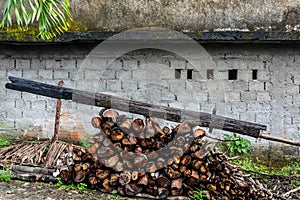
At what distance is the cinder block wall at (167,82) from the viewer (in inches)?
244

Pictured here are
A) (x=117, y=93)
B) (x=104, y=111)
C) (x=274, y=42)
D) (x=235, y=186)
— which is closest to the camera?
(x=235, y=186)

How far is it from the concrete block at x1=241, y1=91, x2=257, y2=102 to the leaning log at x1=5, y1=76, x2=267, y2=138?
5.44 ft

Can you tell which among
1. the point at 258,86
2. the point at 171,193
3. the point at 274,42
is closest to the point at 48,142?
the point at 171,193

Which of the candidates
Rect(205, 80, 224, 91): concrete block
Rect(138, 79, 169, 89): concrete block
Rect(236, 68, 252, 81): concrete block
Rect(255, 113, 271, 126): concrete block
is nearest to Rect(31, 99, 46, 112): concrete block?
Rect(138, 79, 169, 89): concrete block

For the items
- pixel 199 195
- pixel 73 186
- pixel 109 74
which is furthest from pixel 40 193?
pixel 109 74

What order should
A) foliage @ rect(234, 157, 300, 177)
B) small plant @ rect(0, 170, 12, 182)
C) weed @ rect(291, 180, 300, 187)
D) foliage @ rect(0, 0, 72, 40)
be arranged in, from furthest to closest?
1. foliage @ rect(234, 157, 300, 177)
2. weed @ rect(291, 180, 300, 187)
3. small plant @ rect(0, 170, 12, 182)
4. foliage @ rect(0, 0, 72, 40)

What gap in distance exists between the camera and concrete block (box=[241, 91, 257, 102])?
622 centimetres

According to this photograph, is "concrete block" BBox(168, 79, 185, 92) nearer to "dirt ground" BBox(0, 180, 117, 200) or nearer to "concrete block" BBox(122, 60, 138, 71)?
"concrete block" BBox(122, 60, 138, 71)

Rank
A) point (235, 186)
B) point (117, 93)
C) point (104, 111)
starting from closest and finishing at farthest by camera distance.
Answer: point (235, 186), point (104, 111), point (117, 93)

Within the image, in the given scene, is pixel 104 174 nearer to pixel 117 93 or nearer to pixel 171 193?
pixel 171 193

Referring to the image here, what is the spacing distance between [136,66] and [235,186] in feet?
8.79

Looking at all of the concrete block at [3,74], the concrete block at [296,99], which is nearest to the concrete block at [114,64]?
the concrete block at [3,74]

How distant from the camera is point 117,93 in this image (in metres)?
6.34

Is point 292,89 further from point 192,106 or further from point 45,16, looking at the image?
point 45,16
